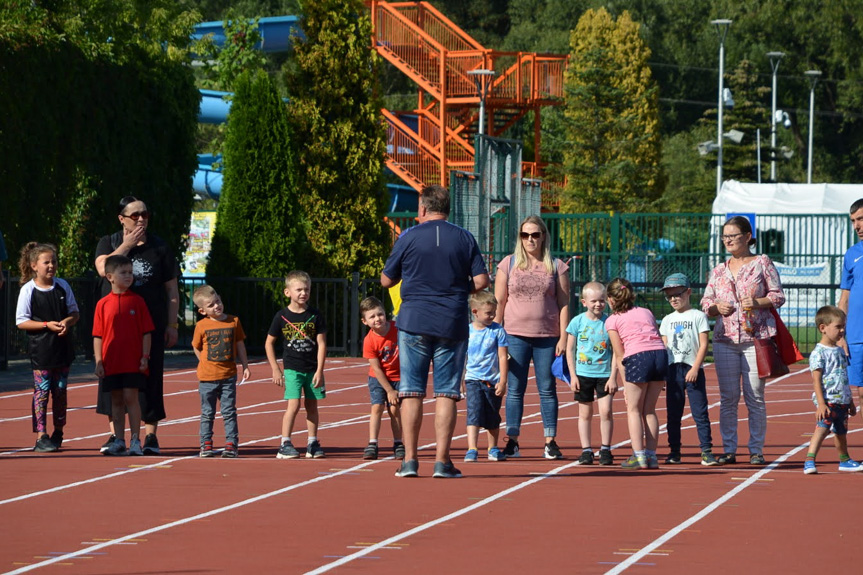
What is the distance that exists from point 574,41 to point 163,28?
27998 mm

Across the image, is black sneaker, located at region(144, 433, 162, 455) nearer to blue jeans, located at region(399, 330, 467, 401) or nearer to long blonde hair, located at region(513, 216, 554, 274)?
blue jeans, located at region(399, 330, 467, 401)

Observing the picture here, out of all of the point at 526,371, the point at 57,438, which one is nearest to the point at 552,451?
the point at 526,371

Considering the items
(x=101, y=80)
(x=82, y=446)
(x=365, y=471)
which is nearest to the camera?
(x=365, y=471)

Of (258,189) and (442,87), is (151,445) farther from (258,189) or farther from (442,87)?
(442,87)

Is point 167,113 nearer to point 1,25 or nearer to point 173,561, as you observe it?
point 1,25

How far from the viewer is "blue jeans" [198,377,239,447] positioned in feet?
36.3

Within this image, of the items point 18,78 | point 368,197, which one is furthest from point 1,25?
point 368,197

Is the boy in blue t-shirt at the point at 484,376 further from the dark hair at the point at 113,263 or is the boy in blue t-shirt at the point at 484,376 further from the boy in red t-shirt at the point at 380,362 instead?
the dark hair at the point at 113,263

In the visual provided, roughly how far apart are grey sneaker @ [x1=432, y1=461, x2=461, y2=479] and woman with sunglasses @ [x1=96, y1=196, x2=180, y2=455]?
2.40 meters

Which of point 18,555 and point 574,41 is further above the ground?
point 574,41

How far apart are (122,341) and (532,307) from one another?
299cm

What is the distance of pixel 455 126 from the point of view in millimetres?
46750

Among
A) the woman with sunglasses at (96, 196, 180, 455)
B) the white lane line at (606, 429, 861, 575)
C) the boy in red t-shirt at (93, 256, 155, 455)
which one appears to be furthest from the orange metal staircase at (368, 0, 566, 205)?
the white lane line at (606, 429, 861, 575)

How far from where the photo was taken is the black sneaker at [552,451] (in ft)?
36.3
